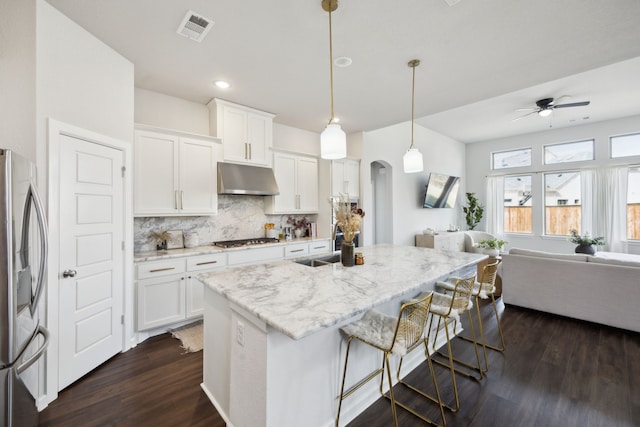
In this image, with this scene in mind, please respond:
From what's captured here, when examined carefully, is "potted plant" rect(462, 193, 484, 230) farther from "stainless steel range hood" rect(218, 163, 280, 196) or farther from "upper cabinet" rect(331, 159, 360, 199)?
"stainless steel range hood" rect(218, 163, 280, 196)

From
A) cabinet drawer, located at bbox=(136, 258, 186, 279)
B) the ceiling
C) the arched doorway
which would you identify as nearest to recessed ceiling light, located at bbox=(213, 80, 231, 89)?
the ceiling

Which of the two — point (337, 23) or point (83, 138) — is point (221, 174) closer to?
point (83, 138)

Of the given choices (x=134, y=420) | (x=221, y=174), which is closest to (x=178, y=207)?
(x=221, y=174)

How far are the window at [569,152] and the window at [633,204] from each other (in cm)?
76

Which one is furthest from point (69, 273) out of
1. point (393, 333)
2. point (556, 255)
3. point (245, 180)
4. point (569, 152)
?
point (569, 152)

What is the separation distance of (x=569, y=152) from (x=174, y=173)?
8.28 metres

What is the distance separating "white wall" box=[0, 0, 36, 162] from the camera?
1.78 metres

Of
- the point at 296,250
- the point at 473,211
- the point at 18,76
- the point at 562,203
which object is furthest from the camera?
the point at 473,211

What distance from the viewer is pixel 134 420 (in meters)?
1.76

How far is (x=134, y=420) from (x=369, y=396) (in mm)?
1579

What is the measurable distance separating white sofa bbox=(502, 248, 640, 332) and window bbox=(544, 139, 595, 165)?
4192 millimetres

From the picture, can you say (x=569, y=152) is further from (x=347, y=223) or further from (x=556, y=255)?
(x=347, y=223)

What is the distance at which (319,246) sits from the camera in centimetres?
443

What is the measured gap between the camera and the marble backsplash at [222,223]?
322 centimetres
